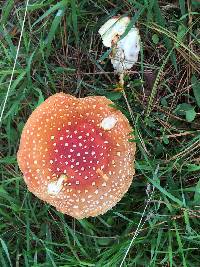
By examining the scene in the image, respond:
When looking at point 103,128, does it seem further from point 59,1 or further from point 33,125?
point 59,1

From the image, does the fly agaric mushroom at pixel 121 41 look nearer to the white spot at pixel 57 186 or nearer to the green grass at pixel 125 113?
the green grass at pixel 125 113

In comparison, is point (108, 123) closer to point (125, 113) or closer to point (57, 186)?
point (125, 113)

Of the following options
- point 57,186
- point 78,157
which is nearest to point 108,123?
point 78,157

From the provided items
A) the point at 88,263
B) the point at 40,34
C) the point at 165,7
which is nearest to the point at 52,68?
the point at 40,34

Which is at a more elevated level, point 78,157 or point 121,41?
point 121,41

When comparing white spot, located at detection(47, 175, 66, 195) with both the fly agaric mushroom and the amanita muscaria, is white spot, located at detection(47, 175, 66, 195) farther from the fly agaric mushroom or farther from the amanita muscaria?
the fly agaric mushroom

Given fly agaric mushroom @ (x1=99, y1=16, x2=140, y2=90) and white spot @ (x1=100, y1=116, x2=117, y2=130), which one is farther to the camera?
fly agaric mushroom @ (x1=99, y1=16, x2=140, y2=90)

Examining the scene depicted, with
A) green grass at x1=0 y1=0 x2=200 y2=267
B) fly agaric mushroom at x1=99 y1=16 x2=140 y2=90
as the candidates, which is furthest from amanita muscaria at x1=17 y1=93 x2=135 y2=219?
fly agaric mushroom at x1=99 y1=16 x2=140 y2=90
